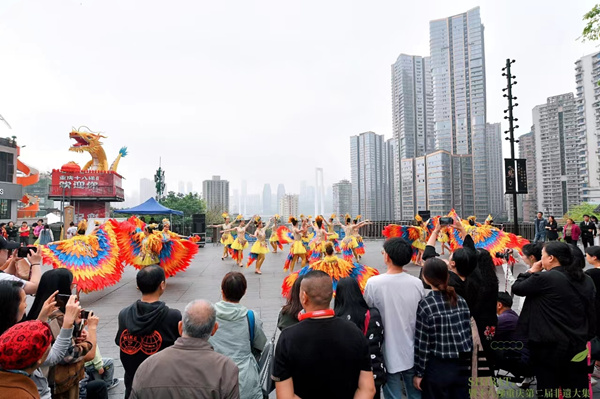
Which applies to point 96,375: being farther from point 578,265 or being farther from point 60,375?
point 578,265

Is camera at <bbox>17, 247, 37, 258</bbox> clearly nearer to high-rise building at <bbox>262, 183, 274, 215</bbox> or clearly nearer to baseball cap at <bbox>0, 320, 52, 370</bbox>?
baseball cap at <bbox>0, 320, 52, 370</bbox>

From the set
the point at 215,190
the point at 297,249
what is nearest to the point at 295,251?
the point at 297,249

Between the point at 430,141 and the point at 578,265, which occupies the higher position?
the point at 430,141

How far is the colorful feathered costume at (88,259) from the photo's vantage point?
20.3 feet

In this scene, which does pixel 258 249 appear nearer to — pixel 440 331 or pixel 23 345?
pixel 440 331

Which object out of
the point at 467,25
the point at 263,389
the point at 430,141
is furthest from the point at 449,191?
the point at 263,389

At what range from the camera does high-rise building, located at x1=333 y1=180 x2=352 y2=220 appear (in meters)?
46.7

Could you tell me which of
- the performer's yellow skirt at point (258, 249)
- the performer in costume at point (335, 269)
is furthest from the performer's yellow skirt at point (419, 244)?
the performer in costume at point (335, 269)

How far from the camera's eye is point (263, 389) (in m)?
2.34

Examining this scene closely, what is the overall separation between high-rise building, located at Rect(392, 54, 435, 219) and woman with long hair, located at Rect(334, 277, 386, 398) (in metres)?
35.5

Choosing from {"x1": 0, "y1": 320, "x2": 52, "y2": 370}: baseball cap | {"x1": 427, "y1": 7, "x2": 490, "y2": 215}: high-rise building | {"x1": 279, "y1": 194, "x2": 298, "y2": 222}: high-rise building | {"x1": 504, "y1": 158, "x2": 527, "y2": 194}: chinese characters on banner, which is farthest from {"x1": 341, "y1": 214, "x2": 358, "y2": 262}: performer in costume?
{"x1": 279, "y1": 194, "x2": 298, "y2": 222}: high-rise building

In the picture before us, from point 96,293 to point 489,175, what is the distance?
3656 cm

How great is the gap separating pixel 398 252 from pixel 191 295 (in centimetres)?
607

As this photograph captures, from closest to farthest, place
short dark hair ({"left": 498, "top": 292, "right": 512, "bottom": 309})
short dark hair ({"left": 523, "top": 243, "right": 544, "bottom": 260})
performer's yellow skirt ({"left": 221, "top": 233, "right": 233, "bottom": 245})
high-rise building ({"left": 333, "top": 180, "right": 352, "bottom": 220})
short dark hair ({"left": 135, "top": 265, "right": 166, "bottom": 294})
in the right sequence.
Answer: short dark hair ({"left": 135, "top": 265, "right": 166, "bottom": 294})
short dark hair ({"left": 523, "top": 243, "right": 544, "bottom": 260})
short dark hair ({"left": 498, "top": 292, "right": 512, "bottom": 309})
performer's yellow skirt ({"left": 221, "top": 233, "right": 233, "bottom": 245})
high-rise building ({"left": 333, "top": 180, "right": 352, "bottom": 220})
